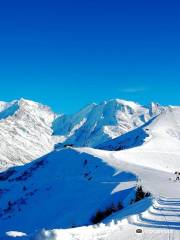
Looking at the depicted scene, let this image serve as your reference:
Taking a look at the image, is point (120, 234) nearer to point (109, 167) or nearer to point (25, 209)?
point (25, 209)

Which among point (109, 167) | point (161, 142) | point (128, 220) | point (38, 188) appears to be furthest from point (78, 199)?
point (161, 142)

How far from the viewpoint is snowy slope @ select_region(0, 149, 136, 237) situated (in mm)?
57000

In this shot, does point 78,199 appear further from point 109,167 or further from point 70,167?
point 70,167

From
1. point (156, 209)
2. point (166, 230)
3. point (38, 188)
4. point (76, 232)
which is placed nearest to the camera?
point (76, 232)

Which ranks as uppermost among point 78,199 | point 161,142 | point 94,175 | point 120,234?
point 161,142

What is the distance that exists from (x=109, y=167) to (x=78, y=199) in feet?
91.6

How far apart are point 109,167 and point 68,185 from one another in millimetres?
10513

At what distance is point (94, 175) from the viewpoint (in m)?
95.6

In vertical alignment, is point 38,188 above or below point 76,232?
above

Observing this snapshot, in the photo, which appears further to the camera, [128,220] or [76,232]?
[128,220]

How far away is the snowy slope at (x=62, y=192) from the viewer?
57.0 m

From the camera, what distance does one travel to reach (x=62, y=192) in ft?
288

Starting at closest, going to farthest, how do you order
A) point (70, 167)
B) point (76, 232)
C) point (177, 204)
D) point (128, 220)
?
1. point (76, 232)
2. point (128, 220)
3. point (177, 204)
4. point (70, 167)

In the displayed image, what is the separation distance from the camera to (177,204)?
99.2ft
